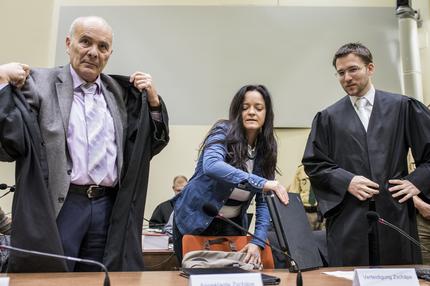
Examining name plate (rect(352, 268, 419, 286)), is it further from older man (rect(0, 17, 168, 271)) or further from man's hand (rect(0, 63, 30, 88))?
man's hand (rect(0, 63, 30, 88))

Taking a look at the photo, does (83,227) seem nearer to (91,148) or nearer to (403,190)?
(91,148)

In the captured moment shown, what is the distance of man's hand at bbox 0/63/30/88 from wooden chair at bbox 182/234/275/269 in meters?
0.86

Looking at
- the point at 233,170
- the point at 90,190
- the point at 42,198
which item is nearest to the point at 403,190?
the point at 233,170

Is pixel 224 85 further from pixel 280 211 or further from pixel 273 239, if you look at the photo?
pixel 280 211

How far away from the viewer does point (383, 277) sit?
1.07 meters

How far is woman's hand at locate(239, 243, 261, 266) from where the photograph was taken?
1613 millimetres

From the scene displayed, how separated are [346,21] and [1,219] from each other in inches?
173

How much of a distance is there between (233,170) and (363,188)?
1.83 ft

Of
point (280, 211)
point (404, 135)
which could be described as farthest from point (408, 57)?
point (280, 211)

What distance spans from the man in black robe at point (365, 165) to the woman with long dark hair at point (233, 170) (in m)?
0.26

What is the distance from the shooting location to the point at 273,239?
2250 millimetres

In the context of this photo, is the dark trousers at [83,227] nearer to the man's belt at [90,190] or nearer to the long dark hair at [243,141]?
the man's belt at [90,190]

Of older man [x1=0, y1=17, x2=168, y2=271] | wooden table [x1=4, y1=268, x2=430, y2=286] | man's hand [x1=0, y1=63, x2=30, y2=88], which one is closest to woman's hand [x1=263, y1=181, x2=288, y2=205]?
wooden table [x1=4, y1=268, x2=430, y2=286]

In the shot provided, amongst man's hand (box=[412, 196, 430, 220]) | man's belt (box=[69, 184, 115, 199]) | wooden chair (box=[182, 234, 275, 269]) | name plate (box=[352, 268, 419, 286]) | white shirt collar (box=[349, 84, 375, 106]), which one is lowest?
wooden chair (box=[182, 234, 275, 269])
